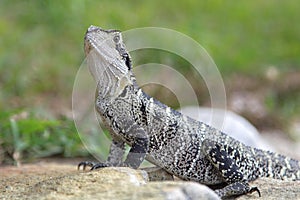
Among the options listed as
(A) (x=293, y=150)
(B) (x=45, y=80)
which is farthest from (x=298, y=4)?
(B) (x=45, y=80)

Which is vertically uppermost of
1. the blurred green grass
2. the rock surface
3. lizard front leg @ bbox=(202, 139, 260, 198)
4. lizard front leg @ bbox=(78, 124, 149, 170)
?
the blurred green grass

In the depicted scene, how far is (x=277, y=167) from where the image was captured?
611 centimetres

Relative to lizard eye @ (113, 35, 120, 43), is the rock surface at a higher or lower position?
lower

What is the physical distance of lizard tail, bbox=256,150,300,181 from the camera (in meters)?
5.93

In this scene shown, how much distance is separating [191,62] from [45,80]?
2897 millimetres

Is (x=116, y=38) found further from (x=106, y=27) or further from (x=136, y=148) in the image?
(x=106, y=27)

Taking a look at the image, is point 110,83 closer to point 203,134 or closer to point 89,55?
point 89,55

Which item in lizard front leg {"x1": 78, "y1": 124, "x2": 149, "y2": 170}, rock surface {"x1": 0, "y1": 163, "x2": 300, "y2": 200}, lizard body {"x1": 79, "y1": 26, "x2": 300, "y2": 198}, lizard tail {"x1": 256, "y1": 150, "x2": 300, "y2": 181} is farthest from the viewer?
lizard tail {"x1": 256, "y1": 150, "x2": 300, "y2": 181}

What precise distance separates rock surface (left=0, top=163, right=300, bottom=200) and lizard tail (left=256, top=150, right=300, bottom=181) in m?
0.27

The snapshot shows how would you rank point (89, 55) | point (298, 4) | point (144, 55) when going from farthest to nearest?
point (298, 4), point (144, 55), point (89, 55)

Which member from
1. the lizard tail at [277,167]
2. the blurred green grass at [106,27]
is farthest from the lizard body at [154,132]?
the blurred green grass at [106,27]

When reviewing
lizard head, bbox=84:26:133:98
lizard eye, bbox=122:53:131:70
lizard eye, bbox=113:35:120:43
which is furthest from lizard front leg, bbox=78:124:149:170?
lizard eye, bbox=113:35:120:43

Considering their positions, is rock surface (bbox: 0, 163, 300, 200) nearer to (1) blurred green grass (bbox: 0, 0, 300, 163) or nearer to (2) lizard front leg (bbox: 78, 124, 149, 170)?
(2) lizard front leg (bbox: 78, 124, 149, 170)

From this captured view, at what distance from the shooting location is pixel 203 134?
5.60m
